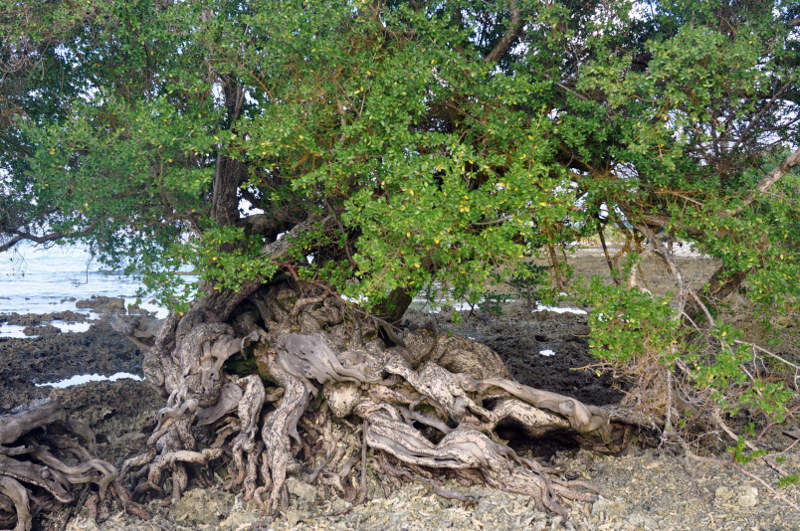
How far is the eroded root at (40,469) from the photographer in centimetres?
711

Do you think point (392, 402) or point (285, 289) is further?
point (285, 289)

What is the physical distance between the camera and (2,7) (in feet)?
26.8

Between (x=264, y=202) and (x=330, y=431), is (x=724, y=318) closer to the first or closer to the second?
(x=330, y=431)

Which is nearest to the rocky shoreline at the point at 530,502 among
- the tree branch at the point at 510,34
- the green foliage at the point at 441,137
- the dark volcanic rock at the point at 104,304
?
the green foliage at the point at 441,137

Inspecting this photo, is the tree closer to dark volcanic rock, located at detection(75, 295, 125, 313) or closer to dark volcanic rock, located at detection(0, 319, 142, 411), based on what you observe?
dark volcanic rock, located at detection(0, 319, 142, 411)

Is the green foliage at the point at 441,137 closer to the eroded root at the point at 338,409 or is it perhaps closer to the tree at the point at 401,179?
the tree at the point at 401,179

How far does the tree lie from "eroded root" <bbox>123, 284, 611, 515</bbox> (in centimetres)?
4

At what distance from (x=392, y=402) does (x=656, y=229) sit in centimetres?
435

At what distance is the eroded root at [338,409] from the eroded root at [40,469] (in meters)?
0.52

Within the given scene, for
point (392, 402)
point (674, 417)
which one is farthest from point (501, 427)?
point (674, 417)

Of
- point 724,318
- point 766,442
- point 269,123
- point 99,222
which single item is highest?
point 269,123

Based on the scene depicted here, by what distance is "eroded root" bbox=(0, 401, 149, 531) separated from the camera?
7109mm

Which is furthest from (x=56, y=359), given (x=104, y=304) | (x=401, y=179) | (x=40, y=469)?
(x=401, y=179)

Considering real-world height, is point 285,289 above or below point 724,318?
above
